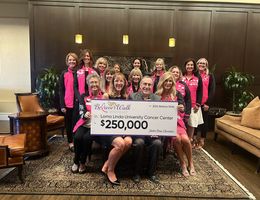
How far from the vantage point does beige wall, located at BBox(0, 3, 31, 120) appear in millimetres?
5723

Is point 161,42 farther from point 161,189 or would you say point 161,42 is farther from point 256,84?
point 161,189

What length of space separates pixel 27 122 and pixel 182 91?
2150 mm

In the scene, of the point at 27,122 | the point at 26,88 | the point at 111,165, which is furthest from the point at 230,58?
the point at 26,88

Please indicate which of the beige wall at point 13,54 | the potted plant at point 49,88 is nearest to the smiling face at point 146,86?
the potted plant at point 49,88

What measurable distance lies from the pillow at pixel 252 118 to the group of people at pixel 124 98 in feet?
2.17

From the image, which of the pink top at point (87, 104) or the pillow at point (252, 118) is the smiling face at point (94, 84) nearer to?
the pink top at point (87, 104)

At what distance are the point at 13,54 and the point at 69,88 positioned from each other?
10.9ft

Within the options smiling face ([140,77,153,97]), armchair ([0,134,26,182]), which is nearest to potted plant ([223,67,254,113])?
smiling face ([140,77,153,97])

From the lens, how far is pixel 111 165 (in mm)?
2637

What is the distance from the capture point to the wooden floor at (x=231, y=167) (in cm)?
232

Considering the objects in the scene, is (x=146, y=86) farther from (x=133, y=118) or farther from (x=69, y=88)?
(x=69, y=88)

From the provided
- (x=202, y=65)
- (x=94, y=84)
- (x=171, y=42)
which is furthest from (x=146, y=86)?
(x=171, y=42)

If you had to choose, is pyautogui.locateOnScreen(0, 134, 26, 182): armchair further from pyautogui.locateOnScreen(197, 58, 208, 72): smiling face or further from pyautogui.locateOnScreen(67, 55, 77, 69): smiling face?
pyautogui.locateOnScreen(197, 58, 208, 72): smiling face

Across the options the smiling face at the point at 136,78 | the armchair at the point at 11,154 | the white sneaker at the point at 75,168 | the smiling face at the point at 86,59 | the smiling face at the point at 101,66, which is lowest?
the white sneaker at the point at 75,168
